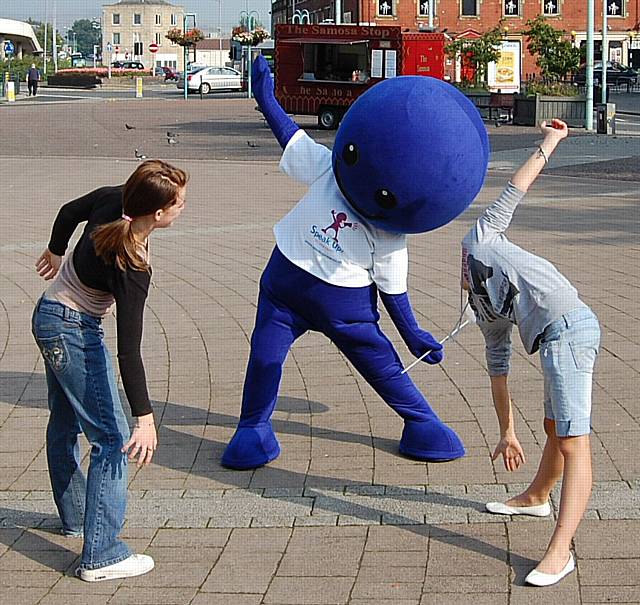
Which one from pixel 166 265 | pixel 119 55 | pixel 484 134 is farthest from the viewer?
pixel 119 55

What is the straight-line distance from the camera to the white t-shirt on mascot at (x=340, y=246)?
Result: 5.27 m

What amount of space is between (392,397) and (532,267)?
153 cm

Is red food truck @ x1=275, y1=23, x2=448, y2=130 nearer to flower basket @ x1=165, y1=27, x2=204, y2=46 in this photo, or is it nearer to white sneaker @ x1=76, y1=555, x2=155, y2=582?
white sneaker @ x1=76, y1=555, x2=155, y2=582

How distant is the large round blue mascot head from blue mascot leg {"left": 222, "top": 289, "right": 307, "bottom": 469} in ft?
2.32

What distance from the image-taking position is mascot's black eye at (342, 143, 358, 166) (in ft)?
16.5

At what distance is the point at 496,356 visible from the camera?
476cm

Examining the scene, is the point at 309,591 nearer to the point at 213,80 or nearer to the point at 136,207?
the point at 136,207

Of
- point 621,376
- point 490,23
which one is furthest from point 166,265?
point 490,23

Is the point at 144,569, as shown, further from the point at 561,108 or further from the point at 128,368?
the point at 561,108

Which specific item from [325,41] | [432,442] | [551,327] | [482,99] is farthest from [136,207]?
[482,99]

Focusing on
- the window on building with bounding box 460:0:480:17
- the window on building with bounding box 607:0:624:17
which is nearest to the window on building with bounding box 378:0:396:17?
the window on building with bounding box 460:0:480:17

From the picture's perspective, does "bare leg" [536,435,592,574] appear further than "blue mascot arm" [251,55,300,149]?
No

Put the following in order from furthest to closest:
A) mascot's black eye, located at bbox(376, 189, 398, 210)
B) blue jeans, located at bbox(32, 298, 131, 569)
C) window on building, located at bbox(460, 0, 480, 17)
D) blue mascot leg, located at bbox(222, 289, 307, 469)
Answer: window on building, located at bbox(460, 0, 480, 17) < blue mascot leg, located at bbox(222, 289, 307, 469) < mascot's black eye, located at bbox(376, 189, 398, 210) < blue jeans, located at bbox(32, 298, 131, 569)

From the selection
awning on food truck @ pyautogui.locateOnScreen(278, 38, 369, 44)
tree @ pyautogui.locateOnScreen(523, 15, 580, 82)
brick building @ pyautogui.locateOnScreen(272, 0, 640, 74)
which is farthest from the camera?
brick building @ pyautogui.locateOnScreen(272, 0, 640, 74)
